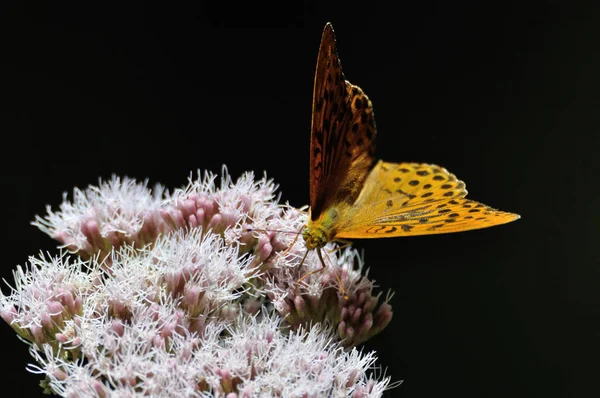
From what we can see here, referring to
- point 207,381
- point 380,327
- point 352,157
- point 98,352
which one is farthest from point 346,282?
point 98,352

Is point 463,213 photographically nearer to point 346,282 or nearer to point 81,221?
point 346,282

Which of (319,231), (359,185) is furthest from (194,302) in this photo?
(359,185)

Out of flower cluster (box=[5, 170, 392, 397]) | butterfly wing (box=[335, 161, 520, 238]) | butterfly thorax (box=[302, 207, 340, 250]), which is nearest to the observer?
flower cluster (box=[5, 170, 392, 397])

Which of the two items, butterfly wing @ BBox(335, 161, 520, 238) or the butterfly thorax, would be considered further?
the butterfly thorax

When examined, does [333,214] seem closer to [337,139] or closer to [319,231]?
[319,231]

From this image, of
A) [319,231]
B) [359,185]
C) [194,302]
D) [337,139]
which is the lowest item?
[194,302]

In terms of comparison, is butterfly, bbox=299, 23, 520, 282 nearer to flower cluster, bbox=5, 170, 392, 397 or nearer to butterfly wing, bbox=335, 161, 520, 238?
butterfly wing, bbox=335, 161, 520, 238

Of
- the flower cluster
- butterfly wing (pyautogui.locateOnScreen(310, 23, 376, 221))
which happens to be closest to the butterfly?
butterfly wing (pyautogui.locateOnScreen(310, 23, 376, 221))
